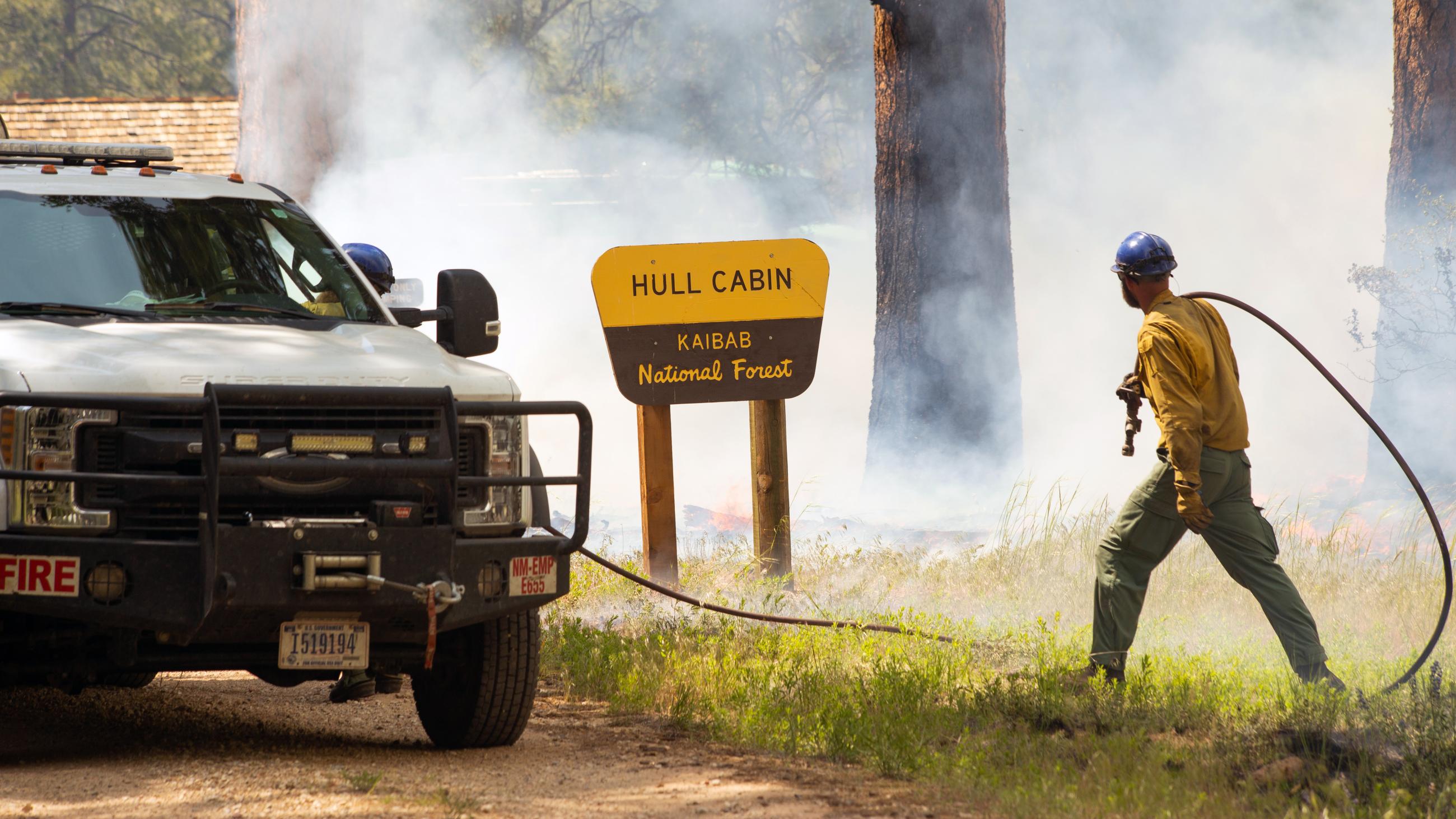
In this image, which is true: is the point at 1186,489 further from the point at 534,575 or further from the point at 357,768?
the point at 357,768


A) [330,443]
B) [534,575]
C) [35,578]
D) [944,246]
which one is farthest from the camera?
[944,246]

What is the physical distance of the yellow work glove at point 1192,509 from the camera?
593 centimetres

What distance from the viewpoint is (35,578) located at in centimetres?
463

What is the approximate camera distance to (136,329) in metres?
5.31

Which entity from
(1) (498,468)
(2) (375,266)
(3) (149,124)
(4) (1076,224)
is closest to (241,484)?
(1) (498,468)

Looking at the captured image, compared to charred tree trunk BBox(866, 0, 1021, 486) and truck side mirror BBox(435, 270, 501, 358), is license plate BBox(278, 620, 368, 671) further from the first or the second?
charred tree trunk BBox(866, 0, 1021, 486)

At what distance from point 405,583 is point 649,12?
27.1 meters

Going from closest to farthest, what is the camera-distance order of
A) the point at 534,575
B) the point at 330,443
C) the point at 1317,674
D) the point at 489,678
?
the point at 330,443 → the point at 534,575 → the point at 489,678 → the point at 1317,674

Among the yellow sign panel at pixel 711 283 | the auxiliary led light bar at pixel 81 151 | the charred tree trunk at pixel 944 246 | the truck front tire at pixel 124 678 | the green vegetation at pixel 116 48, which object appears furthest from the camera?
the green vegetation at pixel 116 48

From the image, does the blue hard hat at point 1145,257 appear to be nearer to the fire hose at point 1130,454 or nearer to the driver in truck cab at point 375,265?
the fire hose at point 1130,454

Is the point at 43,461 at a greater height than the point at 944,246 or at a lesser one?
lesser

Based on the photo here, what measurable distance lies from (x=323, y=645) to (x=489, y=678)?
2.70ft

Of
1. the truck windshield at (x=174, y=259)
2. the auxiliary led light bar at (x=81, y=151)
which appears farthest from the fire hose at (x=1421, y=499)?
the auxiliary led light bar at (x=81, y=151)

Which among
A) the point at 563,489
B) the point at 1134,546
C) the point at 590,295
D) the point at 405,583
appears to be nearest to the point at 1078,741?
the point at 1134,546
